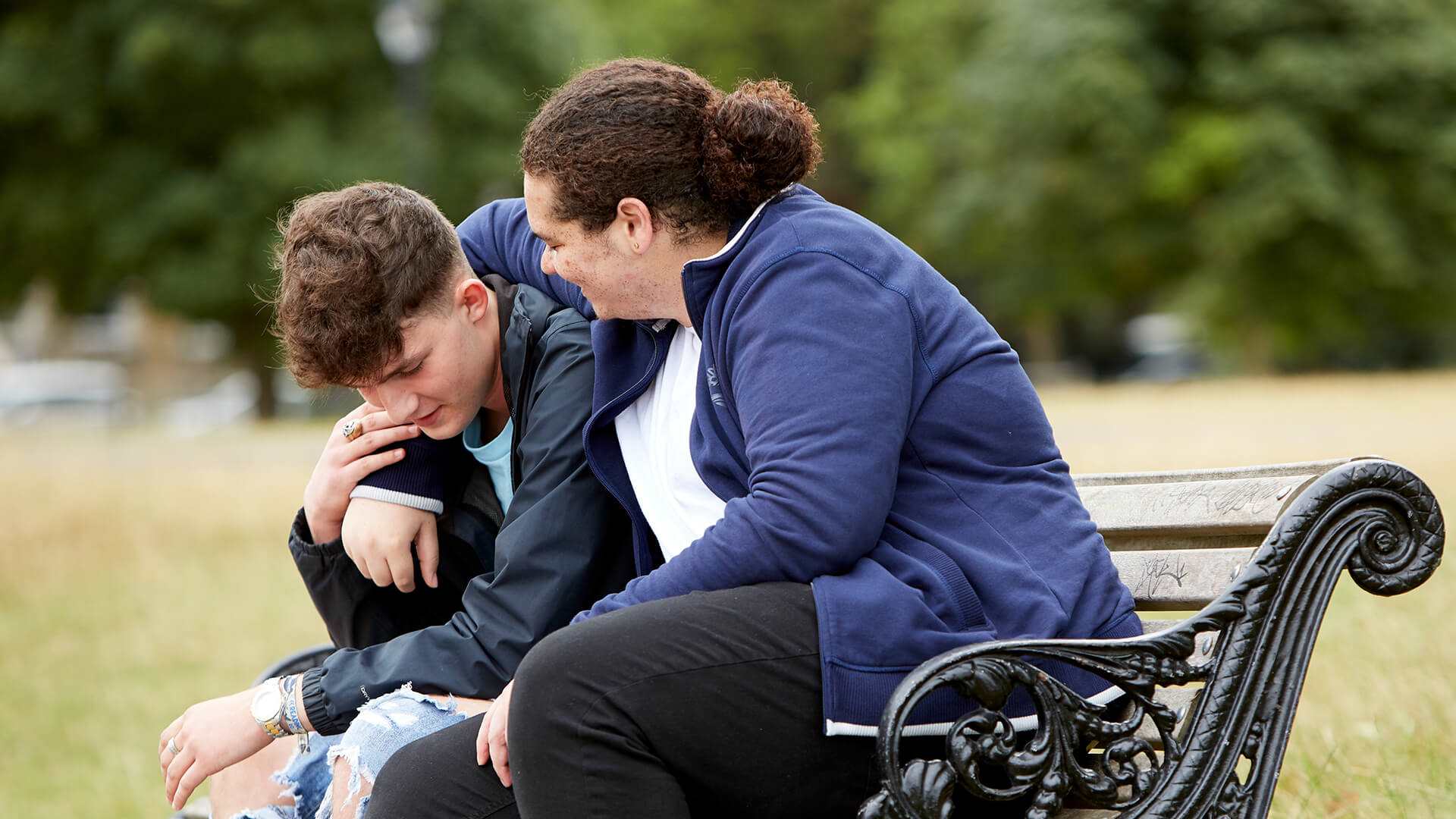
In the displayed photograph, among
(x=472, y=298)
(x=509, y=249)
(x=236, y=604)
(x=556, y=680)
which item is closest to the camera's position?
(x=556, y=680)

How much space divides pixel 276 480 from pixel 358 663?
10.5 m

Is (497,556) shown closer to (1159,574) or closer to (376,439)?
(376,439)

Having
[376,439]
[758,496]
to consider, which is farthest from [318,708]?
[758,496]

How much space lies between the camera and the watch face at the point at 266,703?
2568 mm

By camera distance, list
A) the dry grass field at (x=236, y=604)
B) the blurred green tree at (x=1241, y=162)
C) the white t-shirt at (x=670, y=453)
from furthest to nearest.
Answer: the blurred green tree at (x=1241, y=162) < the dry grass field at (x=236, y=604) < the white t-shirt at (x=670, y=453)

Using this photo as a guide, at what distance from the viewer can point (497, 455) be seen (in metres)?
2.95

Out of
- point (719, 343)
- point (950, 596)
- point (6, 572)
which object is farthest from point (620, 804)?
point (6, 572)

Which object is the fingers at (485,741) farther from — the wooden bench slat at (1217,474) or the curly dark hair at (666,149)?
the wooden bench slat at (1217,474)

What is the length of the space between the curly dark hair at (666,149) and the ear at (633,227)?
1cm

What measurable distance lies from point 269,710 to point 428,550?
46cm

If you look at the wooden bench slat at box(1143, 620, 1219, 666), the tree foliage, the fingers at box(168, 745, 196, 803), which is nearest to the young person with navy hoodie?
the wooden bench slat at box(1143, 620, 1219, 666)

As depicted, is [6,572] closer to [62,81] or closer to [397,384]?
[397,384]

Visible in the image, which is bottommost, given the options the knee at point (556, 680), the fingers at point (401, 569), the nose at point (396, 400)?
the fingers at point (401, 569)

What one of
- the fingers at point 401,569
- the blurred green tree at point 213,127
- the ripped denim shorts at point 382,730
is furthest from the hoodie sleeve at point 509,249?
the blurred green tree at point 213,127
